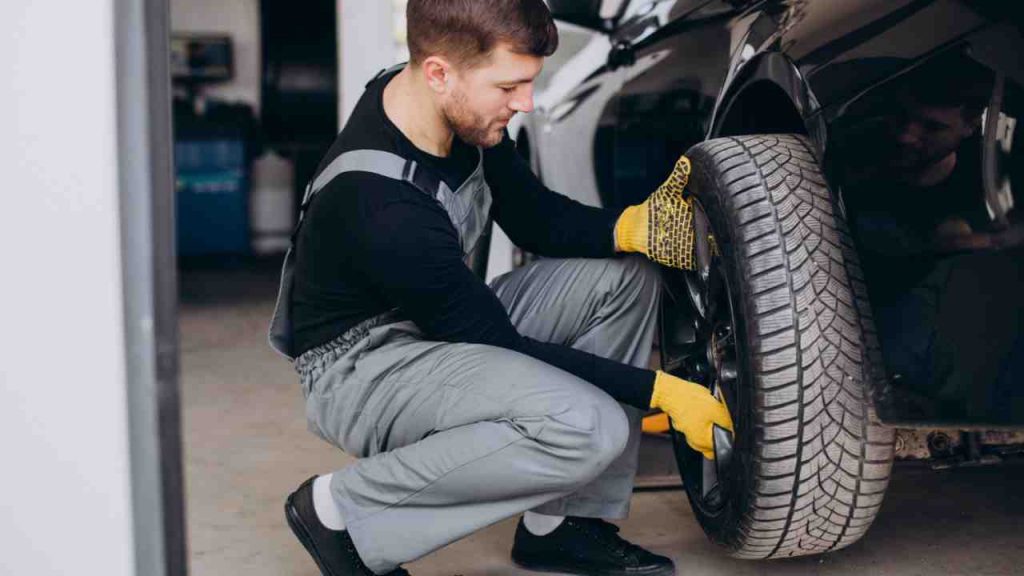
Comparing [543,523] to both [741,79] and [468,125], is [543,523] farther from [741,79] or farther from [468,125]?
[741,79]

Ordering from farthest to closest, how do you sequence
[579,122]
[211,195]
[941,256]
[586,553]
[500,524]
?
[211,195] → [579,122] → [500,524] → [586,553] → [941,256]

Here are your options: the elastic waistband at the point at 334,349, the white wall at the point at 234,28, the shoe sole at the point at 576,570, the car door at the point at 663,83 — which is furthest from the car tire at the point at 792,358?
the white wall at the point at 234,28

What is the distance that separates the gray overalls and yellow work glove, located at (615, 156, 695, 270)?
0.28 meters

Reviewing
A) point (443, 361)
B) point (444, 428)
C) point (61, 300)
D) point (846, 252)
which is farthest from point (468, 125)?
point (61, 300)

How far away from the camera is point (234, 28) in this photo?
793 cm

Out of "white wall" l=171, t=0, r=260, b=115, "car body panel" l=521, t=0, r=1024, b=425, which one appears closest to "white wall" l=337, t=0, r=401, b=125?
"car body panel" l=521, t=0, r=1024, b=425

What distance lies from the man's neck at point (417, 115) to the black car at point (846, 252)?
0.44 metres

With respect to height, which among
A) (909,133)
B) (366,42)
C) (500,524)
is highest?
(366,42)

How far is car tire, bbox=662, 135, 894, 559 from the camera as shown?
171 centimetres

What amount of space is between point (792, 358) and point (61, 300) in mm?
996

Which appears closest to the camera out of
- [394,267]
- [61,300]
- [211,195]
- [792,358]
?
[61,300]

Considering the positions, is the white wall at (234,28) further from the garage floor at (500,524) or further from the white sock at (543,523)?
the white sock at (543,523)

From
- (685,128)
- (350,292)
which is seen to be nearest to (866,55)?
(685,128)

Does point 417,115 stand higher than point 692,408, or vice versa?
point 417,115
